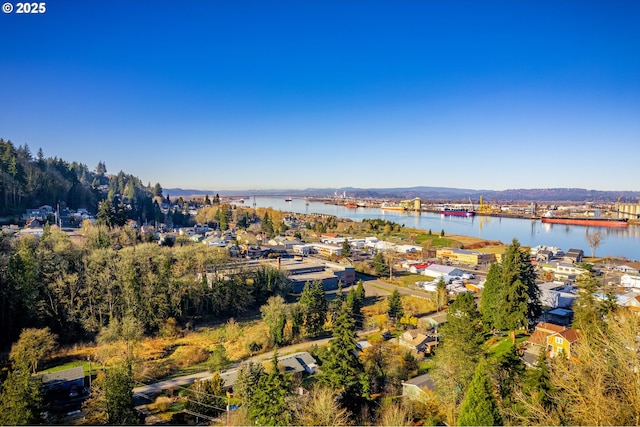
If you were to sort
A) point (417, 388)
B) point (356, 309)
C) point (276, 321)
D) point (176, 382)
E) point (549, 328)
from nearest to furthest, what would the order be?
point (417, 388), point (176, 382), point (549, 328), point (276, 321), point (356, 309)

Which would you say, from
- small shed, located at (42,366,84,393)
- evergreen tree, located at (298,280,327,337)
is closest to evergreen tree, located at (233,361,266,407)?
small shed, located at (42,366,84,393)

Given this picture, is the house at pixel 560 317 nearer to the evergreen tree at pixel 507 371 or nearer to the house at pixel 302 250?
the evergreen tree at pixel 507 371

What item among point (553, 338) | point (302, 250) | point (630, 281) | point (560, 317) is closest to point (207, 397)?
point (553, 338)

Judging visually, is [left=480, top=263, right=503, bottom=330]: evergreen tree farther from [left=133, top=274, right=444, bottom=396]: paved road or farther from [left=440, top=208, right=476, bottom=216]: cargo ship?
[left=440, top=208, right=476, bottom=216]: cargo ship

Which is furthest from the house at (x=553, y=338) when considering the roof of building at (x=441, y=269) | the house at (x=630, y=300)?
the roof of building at (x=441, y=269)

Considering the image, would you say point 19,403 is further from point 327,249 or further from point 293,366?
point 327,249

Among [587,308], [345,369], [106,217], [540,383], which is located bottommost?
[345,369]

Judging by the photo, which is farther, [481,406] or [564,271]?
[564,271]

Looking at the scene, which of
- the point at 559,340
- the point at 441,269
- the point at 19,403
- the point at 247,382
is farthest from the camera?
the point at 441,269
